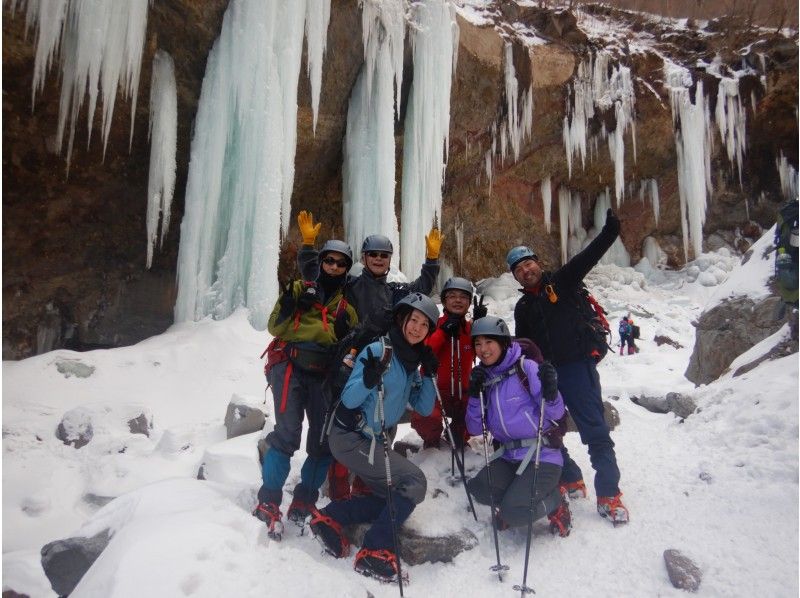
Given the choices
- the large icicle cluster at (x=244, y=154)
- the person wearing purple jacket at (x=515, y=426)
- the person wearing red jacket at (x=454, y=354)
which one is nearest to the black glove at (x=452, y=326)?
the person wearing red jacket at (x=454, y=354)

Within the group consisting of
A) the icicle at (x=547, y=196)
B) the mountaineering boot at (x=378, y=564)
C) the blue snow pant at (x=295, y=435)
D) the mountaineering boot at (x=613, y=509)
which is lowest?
the mountaineering boot at (x=378, y=564)

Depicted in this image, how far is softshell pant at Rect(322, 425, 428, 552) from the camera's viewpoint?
2697 millimetres

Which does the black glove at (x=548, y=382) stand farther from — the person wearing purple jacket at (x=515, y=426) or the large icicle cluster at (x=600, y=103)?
the large icicle cluster at (x=600, y=103)

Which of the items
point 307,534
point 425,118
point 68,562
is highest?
point 425,118

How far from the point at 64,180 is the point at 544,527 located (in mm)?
9676

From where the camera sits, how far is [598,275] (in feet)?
52.9

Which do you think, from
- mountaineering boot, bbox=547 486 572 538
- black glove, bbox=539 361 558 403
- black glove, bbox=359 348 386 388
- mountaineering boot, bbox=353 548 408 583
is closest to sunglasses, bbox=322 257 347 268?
black glove, bbox=359 348 386 388

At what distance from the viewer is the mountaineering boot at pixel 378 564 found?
247cm

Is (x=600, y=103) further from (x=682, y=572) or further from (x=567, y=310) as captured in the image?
(x=682, y=572)

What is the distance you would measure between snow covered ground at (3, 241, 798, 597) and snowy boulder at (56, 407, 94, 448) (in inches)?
1.6

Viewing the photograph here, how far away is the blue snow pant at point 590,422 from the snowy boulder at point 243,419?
2966 millimetres

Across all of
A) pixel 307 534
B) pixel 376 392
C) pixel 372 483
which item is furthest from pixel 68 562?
pixel 376 392

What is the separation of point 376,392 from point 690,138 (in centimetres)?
1513

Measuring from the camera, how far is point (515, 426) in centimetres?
287
